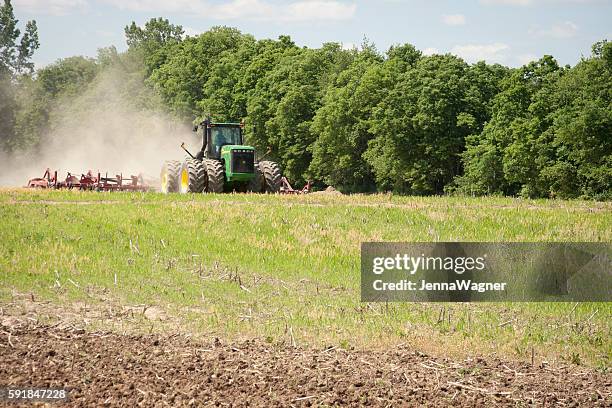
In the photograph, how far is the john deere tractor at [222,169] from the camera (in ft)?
116

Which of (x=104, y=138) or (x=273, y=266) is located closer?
(x=273, y=266)

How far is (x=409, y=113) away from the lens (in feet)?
226

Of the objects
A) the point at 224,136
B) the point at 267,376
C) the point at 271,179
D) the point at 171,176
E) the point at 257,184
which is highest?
the point at 224,136

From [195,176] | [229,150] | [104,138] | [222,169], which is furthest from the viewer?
[104,138]

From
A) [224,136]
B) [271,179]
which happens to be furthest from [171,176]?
[271,179]

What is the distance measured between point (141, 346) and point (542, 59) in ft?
196

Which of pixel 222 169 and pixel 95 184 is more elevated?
pixel 222 169

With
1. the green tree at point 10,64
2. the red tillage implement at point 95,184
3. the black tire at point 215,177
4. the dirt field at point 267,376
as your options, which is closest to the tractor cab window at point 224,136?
the black tire at point 215,177

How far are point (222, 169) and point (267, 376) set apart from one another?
24328 mm

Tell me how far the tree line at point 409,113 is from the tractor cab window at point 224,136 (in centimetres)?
2231

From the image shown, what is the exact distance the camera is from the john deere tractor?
35.5 metres

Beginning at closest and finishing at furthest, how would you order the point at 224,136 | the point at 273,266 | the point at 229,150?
the point at 273,266, the point at 229,150, the point at 224,136

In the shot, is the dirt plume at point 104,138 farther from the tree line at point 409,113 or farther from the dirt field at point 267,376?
the dirt field at point 267,376

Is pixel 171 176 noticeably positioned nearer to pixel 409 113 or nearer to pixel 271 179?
pixel 271 179
